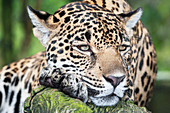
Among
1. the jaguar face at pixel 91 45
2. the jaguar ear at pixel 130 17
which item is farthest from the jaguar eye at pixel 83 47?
the jaguar ear at pixel 130 17

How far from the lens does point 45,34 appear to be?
176 inches

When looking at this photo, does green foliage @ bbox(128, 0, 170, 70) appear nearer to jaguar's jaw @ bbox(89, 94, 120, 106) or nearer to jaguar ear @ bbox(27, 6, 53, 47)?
jaguar ear @ bbox(27, 6, 53, 47)

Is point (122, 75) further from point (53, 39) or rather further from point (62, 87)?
point (53, 39)

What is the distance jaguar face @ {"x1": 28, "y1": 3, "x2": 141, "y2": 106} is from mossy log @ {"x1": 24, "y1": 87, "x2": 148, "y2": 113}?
3.5 inches

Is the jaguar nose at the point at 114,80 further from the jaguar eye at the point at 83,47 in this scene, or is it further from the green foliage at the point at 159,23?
the green foliage at the point at 159,23

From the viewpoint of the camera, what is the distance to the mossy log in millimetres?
3852

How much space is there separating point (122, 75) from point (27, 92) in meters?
2.62

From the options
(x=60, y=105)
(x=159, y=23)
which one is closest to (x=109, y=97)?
(x=60, y=105)

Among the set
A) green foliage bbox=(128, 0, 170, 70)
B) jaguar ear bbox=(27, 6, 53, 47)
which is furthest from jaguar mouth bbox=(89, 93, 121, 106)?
green foliage bbox=(128, 0, 170, 70)

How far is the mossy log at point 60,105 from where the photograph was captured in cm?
385

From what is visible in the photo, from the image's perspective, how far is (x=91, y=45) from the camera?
13.6 feet

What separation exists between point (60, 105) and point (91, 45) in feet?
2.51

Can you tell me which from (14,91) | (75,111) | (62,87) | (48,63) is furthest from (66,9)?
(14,91)

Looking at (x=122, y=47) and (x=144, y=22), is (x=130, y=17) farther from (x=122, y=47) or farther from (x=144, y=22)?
(x=144, y=22)
